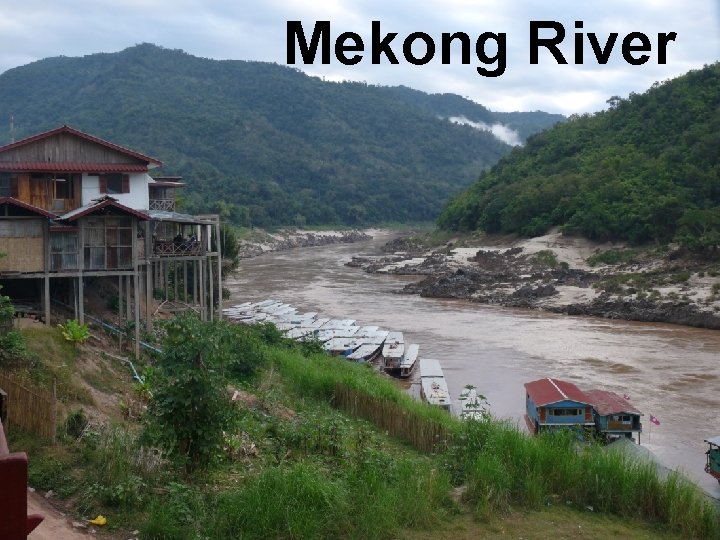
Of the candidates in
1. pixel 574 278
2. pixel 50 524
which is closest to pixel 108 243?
pixel 50 524

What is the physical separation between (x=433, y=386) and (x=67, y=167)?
13.3 metres

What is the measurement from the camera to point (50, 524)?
8.15 meters

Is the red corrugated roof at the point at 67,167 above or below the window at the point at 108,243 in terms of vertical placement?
above

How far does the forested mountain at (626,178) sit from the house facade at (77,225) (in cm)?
3835

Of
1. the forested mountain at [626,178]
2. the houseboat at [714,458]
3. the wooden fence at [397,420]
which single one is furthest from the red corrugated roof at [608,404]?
the forested mountain at [626,178]

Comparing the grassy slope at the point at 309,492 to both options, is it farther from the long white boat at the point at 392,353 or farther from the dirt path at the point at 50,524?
the long white boat at the point at 392,353

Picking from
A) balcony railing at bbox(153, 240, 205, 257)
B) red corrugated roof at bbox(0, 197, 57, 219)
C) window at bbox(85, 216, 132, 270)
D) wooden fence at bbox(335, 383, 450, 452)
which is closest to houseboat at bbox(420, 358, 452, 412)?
wooden fence at bbox(335, 383, 450, 452)

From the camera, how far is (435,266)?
63.9 metres

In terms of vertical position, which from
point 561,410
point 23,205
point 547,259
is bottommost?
point 561,410

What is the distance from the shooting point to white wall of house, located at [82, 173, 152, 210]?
70.8 ft

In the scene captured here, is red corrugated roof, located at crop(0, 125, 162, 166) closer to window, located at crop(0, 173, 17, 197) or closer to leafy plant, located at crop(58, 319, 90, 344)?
window, located at crop(0, 173, 17, 197)

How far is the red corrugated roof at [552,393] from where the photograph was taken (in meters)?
19.5

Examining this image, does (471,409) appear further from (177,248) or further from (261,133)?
(261,133)

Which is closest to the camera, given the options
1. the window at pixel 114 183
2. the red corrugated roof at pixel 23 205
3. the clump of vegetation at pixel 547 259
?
the red corrugated roof at pixel 23 205
